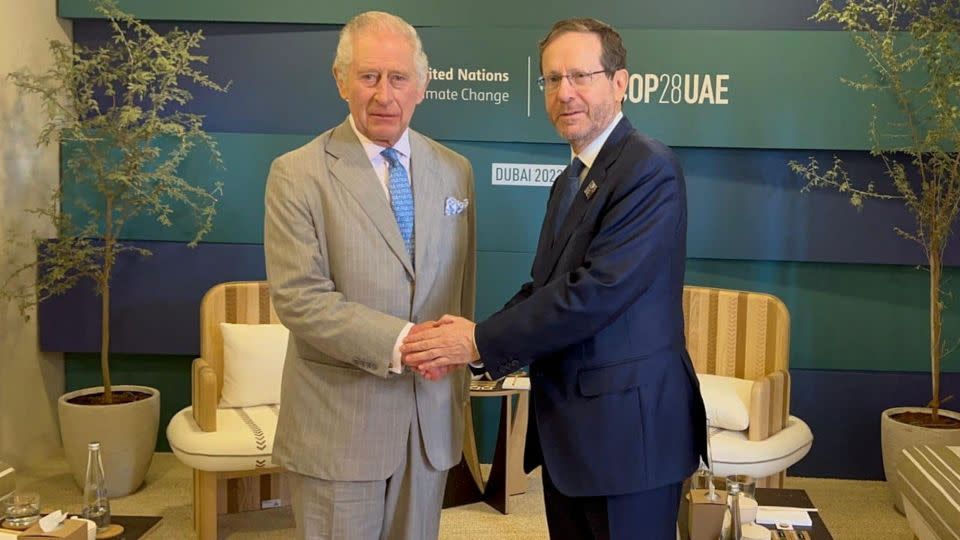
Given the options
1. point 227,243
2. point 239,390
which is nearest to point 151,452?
point 239,390

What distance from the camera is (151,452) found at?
495 centimetres

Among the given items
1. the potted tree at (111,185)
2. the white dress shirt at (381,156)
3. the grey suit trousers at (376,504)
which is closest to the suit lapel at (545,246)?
the white dress shirt at (381,156)

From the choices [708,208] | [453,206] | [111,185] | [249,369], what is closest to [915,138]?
[708,208]

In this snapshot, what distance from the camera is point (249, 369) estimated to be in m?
4.54

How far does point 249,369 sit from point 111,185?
3.69 ft

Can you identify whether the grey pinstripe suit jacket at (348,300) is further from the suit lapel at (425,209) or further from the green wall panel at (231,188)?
the green wall panel at (231,188)

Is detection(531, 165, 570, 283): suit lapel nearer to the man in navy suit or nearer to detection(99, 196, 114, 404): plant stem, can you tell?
the man in navy suit

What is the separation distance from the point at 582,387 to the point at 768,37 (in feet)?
10.8

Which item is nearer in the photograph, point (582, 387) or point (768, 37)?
point (582, 387)

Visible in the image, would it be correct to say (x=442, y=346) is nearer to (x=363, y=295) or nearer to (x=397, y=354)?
(x=397, y=354)

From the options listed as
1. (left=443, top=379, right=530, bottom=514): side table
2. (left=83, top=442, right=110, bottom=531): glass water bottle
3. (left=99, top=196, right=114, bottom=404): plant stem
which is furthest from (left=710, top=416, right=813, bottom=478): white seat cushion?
(left=99, top=196, right=114, bottom=404): plant stem

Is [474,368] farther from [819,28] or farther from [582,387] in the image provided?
[819,28]

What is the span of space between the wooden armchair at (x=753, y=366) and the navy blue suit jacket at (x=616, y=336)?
1930mm

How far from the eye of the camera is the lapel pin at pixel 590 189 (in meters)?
2.41
